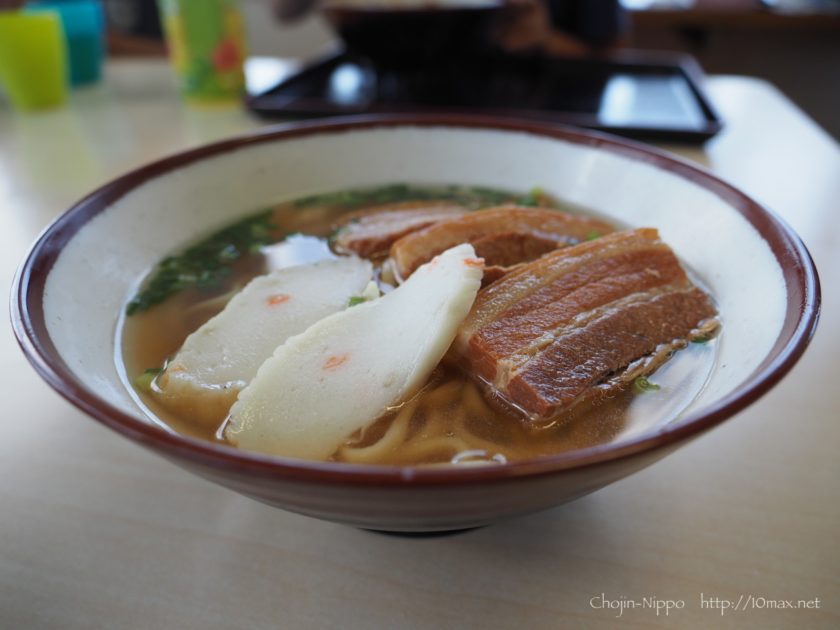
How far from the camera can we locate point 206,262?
51.8 inches

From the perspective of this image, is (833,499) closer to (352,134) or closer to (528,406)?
(528,406)

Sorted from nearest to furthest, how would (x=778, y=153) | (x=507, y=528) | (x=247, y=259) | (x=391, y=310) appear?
(x=507, y=528), (x=391, y=310), (x=247, y=259), (x=778, y=153)

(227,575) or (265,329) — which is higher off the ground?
(265,329)

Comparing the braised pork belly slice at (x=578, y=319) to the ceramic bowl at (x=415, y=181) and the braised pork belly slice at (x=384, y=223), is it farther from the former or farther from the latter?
the braised pork belly slice at (x=384, y=223)

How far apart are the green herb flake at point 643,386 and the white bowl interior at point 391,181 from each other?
81 mm

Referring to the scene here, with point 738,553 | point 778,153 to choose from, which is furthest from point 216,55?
point 738,553

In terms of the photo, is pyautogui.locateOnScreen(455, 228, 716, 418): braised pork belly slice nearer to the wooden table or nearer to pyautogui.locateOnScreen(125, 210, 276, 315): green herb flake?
the wooden table

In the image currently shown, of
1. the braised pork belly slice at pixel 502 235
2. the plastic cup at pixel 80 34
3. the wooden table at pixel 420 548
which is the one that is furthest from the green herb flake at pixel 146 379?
the plastic cup at pixel 80 34

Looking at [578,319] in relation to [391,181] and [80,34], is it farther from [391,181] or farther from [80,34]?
[80,34]

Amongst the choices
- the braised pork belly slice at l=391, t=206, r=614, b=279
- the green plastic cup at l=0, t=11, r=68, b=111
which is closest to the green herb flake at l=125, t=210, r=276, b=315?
the braised pork belly slice at l=391, t=206, r=614, b=279

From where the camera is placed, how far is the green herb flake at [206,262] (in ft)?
3.89

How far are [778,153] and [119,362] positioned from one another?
207 cm

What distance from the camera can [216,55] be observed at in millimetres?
2551

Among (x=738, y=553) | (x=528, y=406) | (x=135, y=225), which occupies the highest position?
(x=135, y=225)
